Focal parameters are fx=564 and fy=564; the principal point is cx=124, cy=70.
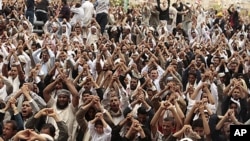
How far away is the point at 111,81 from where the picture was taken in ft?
25.8

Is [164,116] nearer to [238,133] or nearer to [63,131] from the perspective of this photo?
[63,131]

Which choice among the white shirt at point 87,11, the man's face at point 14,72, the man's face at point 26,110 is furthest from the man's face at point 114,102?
the white shirt at point 87,11

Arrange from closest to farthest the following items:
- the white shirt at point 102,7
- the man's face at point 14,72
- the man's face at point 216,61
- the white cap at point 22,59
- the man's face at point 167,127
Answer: the man's face at point 167,127 → the man's face at point 14,72 → the white cap at point 22,59 → the man's face at point 216,61 → the white shirt at point 102,7

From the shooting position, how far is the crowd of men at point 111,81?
20.6 feet

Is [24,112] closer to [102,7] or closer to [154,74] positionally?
[154,74]

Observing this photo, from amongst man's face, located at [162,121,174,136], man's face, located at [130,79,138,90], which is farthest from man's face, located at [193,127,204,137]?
man's face, located at [130,79,138,90]

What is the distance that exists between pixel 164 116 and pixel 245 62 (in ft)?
13.6

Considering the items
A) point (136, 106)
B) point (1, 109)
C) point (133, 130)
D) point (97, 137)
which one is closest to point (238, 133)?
point (133, 130)

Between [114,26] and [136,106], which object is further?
[114,26]

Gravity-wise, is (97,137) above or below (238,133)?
below

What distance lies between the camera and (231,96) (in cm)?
759

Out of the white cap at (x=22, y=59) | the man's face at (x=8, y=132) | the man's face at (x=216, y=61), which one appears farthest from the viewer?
the man's face at (x=216, y=61)

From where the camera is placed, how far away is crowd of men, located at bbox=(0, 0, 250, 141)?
6285 mm

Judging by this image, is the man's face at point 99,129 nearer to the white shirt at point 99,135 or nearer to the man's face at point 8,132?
the white shirt at point 99,135
